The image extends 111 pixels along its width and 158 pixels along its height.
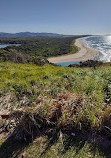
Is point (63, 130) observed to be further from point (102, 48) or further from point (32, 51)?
point (102, 48)

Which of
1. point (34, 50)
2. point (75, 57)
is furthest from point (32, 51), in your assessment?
point (75, 57)

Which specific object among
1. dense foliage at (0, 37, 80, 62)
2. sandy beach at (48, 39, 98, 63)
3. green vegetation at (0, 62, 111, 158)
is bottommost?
green vegetation at (0, 62, 111, 158)

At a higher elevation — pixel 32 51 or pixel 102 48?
pixel 102 48

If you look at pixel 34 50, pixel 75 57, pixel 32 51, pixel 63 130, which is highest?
pixel 34 50

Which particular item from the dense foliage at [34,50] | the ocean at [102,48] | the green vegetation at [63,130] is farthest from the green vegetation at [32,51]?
the green vegetation at [63,130]

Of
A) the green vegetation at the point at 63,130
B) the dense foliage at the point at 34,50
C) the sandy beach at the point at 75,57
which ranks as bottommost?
the green vegetation at the point at 63,130

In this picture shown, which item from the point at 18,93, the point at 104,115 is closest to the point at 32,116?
the point at 104,115

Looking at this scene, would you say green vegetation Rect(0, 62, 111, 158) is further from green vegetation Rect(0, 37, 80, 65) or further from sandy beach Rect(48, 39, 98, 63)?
sandy beach Rect(48, 39, 98, 63)

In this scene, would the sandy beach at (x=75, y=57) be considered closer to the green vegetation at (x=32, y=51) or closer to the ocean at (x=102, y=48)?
the ocean at (x=102, y=48)

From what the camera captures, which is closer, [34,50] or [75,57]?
[75,57]

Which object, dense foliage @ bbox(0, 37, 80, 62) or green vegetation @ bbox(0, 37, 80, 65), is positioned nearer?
green vegetation @ bbox(0, 37, 80, 65)

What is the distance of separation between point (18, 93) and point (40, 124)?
1796mm

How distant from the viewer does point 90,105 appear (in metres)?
2.43

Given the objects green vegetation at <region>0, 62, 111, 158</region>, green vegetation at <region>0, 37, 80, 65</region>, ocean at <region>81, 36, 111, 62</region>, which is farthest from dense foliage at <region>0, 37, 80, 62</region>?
green vegetation at <region>0, 62, 111, 158</region>
